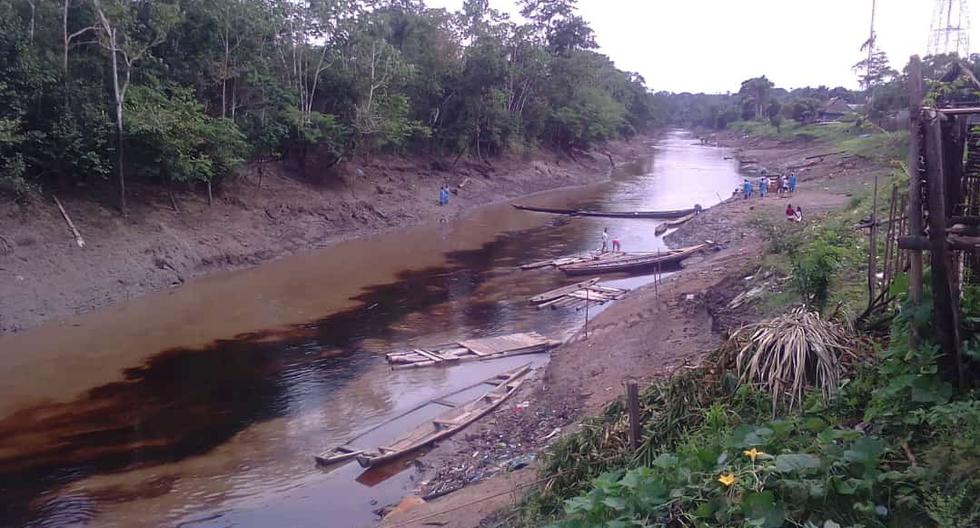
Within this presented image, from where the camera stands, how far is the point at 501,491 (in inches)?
352

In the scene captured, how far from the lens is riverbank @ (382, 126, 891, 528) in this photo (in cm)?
935

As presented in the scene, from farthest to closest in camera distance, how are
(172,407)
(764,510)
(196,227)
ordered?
(196,227) < (172,407) < (764,510)

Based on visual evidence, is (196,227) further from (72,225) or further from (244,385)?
(244,385)

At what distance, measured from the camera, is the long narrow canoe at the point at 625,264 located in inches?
948

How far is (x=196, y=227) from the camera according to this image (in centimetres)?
2528

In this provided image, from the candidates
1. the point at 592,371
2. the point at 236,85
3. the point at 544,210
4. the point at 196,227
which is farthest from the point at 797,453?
the point at 544,210

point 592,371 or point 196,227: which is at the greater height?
point 196,227

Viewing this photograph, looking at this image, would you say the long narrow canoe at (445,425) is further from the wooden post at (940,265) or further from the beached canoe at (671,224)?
the beached canoe at (671,224)

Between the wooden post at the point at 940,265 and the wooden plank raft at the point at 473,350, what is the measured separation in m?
11.5

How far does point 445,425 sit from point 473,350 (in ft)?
13.8

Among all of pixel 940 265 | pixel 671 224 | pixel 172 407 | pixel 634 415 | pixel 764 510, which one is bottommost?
pixel 172 407

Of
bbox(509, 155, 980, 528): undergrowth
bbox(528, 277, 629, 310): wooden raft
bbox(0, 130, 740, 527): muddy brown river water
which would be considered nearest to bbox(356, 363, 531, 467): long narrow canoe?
bbox(0, 130, 740, 527): muddy brown river water

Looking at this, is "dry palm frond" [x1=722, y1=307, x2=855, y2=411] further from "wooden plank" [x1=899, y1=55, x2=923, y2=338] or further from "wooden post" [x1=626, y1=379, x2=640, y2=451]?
"wooden post" [x1=626, y1=379, x2=640, y2=451]

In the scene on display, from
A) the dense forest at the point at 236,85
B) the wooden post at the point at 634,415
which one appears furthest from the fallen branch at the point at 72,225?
the wooden post at the point at 634,415
